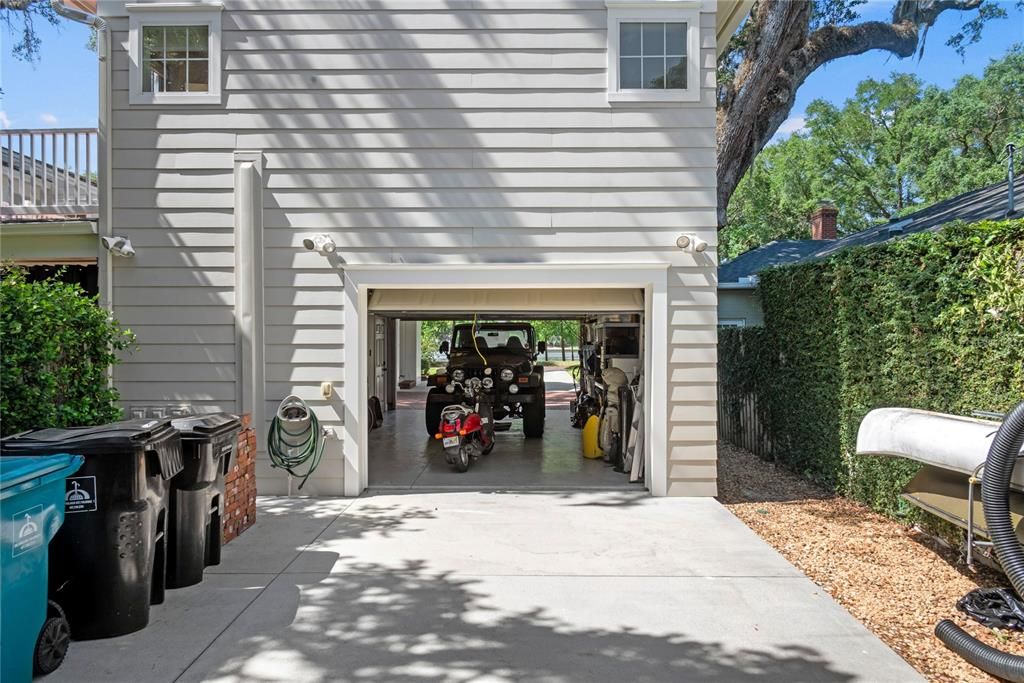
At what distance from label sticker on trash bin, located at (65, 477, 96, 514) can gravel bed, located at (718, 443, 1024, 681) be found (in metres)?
4.11

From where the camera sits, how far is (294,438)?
6734 millimetres

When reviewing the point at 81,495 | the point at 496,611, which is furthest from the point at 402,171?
the point at 496,611

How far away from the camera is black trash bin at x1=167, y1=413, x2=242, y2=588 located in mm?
4336

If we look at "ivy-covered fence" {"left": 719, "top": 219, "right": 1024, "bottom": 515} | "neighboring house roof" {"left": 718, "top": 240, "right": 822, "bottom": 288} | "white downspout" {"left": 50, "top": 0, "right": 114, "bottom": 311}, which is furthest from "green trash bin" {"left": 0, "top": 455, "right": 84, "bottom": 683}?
"neighboring house roof" {"left": 718, "top": 240, "right": 822, "bottom": 288}

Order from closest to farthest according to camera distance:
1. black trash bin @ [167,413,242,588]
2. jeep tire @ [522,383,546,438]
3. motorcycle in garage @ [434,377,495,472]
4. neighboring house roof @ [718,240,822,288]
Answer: black trash bin @ [167,413,242,588]
motorcycle in garage @ [434,377,495,472]
jeep tire @ [522,383,546,438]
neighboring house roof @ [718,240,822,288]

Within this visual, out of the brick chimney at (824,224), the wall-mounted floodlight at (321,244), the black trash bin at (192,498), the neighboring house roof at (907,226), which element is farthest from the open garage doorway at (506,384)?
the brick chimney at (824,224)

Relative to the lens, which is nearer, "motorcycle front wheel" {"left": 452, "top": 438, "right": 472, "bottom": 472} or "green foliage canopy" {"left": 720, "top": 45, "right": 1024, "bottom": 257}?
"motorcycle front wheel" {"left": 452, "top": 438, "right": 472, "bottom": 472}

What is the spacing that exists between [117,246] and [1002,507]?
7.12m

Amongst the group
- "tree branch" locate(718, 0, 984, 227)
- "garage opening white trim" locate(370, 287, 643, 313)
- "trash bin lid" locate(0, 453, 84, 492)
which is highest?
"tree branch" locate(718, 0, 984, 227)

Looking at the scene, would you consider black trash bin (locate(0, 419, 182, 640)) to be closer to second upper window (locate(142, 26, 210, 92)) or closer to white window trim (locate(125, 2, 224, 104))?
white window trim (locate(125, 2, 224, 104))

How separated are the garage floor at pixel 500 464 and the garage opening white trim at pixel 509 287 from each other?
2.01ft

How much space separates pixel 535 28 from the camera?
6.73 m

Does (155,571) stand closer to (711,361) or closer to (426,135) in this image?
(426,135)

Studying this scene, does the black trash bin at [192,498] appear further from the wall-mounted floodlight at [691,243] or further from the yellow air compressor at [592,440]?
the yellow air compressor at [592,440]
